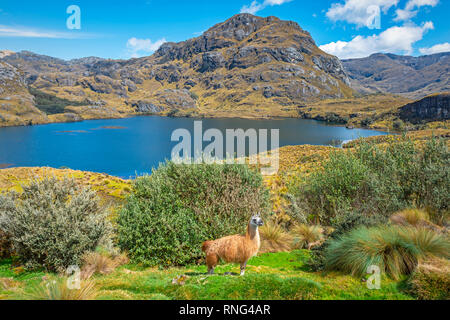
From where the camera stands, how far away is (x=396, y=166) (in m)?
15.7

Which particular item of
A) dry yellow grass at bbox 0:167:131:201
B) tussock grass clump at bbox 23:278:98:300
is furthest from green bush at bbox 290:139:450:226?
dry yellow grass at bbox 0:167:131:201

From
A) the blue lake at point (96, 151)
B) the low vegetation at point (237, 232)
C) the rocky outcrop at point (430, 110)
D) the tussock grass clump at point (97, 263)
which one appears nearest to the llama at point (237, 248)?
the low vegetation at point (237, 232)

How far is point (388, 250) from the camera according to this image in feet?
23.6

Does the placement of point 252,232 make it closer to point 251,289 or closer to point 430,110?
point 251,289

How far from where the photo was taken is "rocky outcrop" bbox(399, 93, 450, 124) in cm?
14038

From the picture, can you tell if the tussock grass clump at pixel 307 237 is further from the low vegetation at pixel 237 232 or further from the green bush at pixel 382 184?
the green bush at pixel 382 184

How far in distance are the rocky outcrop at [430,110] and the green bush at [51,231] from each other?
169 meters

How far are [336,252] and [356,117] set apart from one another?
18947 centimetres

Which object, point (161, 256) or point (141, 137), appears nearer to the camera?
point (161, 256)

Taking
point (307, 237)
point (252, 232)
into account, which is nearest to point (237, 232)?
point (307, 237)

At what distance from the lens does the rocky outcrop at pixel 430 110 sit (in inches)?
5527

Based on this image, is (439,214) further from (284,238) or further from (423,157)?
(284,238)

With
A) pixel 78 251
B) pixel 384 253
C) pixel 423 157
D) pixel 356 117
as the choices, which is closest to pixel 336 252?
pixel 384 253

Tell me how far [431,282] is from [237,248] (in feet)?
15.2
